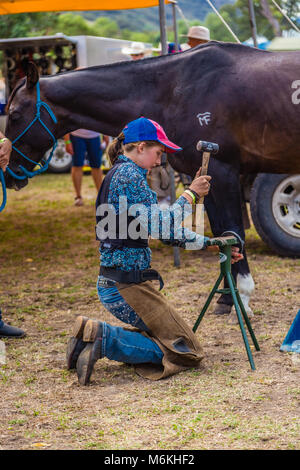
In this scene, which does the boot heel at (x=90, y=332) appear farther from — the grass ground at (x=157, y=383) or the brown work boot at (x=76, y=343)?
the grass ground at (x=157, y=383)

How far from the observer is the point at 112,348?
3.93 metres

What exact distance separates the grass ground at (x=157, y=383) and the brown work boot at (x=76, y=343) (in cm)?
9

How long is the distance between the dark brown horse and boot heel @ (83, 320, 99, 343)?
149cm

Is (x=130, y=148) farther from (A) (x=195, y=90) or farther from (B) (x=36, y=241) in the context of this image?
(B) (x=36, y=241)

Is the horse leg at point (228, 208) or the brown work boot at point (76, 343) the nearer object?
the brown work boot at point (76, 343)

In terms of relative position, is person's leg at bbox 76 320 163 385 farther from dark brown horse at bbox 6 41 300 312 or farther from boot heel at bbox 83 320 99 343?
dark brown horse at bbox 6 41 300 312

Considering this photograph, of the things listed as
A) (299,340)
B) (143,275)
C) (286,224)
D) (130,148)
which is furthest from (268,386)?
(286,224)

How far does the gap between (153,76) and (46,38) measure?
864cm

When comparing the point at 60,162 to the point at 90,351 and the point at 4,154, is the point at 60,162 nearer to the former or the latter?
the point at 4,154

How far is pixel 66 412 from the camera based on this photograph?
11.5 feet

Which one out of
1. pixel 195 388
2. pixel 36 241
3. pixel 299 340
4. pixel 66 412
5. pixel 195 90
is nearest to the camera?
pixel 66 412

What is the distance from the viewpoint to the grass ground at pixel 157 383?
10.3 feet

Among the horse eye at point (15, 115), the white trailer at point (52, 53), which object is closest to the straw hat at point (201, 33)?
the horse eye at point (15, 115)

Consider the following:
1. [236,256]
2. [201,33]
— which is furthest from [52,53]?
[236,256]
